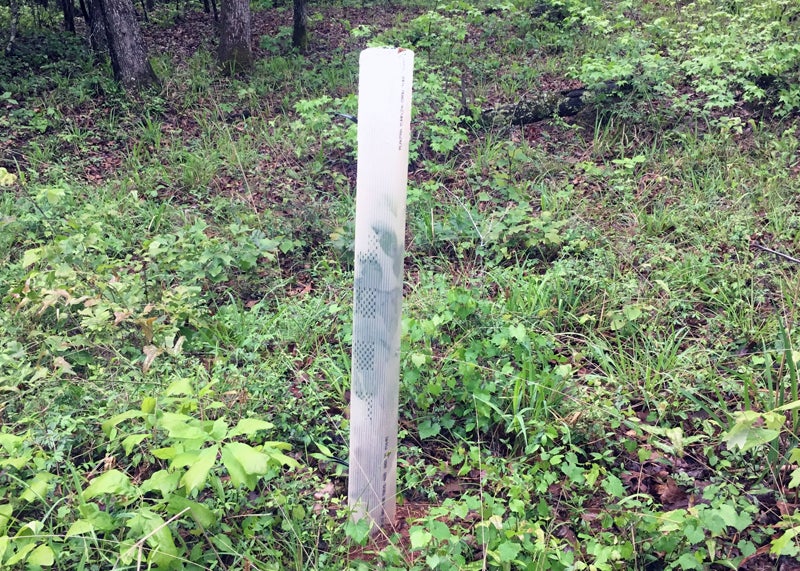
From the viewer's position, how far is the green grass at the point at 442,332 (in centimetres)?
207

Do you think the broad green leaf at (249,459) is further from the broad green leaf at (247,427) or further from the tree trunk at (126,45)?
the tree trunk at (126,45)

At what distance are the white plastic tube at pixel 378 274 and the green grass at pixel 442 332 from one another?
0.68 feet

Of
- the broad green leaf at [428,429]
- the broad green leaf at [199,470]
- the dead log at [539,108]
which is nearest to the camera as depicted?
the broad green leaf at [199,470]

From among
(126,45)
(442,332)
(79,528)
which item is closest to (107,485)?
(79,528)

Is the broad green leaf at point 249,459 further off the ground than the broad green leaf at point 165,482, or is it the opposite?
the broad green leaf at point 249,459

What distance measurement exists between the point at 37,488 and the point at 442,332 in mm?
1930

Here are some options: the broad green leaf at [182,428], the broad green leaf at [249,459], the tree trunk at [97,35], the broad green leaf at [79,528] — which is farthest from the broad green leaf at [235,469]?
the tree trunk at [97,35]

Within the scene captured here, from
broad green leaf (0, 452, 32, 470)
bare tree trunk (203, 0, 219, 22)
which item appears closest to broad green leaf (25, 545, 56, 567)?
broad green leaf (0, 452, 32, 470)

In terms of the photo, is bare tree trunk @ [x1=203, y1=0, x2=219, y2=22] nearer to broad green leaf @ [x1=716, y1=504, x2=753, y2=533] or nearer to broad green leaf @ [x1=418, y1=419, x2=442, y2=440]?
broad green leaf @ [x1=418, y1=419, x2=442, y2=440]

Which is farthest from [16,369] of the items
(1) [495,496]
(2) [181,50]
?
(2) [181,50]

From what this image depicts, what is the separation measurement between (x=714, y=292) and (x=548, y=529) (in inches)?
77.5

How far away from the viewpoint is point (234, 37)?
321 inches

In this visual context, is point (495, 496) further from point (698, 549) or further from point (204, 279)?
point (204, 279)

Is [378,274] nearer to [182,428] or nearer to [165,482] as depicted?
[182,428]
